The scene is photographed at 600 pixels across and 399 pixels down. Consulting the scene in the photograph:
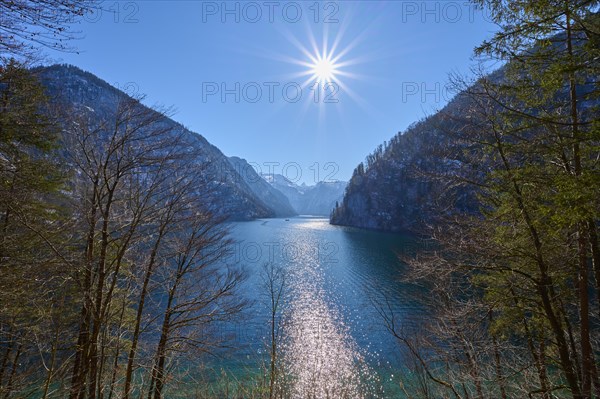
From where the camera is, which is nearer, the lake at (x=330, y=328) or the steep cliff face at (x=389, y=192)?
the lake at (x=330, y=328)

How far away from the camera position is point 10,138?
764 cm

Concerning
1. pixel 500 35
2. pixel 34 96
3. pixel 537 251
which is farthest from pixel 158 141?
pixel 537 251

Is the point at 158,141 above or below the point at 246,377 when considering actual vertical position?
above

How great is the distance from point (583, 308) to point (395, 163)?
132194 millimetres

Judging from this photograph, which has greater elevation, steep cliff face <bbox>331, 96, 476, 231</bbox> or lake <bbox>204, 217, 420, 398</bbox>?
steep cliff face <bbox>331, 96, 476, 231</bbox>

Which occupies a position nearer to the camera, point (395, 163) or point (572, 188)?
point (572, 188)

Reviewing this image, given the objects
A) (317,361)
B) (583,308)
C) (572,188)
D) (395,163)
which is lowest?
(317,361)

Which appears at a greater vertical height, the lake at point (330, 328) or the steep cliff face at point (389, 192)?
the steep cliff face at point (389, 192)

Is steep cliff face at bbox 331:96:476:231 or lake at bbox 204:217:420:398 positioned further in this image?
steep cliff face at bbox 331:96:476:231

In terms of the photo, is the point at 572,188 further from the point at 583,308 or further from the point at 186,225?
the point at 186,225

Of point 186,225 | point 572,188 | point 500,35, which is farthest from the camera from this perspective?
point 186,225

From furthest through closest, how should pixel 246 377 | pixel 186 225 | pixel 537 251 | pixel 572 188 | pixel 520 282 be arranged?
pixel 246 377 < pixel 186 225 < pixel 520 282 < pixel 537 251 < pixel 572 188

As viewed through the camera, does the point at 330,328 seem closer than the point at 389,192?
Yes

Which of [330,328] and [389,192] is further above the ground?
[389,192]
